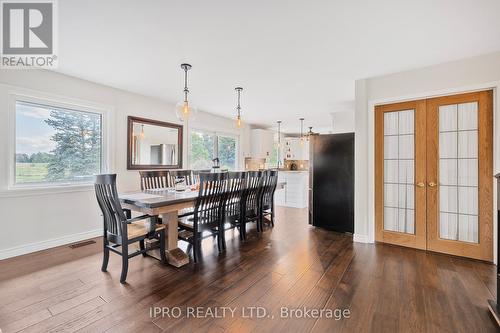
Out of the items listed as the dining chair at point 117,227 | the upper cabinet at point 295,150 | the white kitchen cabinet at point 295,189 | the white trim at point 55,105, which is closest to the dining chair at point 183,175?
the white trim at point 55,105

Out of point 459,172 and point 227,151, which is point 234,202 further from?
point 227,151

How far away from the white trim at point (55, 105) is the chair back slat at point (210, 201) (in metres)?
2.13

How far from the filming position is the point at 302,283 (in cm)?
223

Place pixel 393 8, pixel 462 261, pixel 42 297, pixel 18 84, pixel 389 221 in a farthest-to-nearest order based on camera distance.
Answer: pixel 389 221, pixel 18 84, pixel 462 261, pixel 42 297, pixel 393 8

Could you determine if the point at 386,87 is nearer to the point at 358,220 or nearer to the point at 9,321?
the point at 358,220

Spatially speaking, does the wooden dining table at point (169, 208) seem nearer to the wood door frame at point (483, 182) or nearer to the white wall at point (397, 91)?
the white wall at point (397, 91)

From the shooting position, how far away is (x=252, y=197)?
11.9 ft

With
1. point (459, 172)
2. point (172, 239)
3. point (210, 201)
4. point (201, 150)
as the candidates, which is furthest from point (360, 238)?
point (201, 150)

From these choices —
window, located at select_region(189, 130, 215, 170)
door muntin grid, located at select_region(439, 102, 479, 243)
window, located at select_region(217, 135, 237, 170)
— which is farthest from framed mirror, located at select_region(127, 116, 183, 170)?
door muntin grid, located at select_region(439, 102, 479, 243)

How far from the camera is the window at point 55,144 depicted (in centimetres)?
302

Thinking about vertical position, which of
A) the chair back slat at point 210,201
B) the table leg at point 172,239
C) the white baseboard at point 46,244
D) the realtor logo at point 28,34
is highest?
the realtor logo at point 28,34

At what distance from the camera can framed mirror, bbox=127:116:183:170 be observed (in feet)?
13.5

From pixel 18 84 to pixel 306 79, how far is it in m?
3.83

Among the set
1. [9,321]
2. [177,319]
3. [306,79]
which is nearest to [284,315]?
[177,319]
